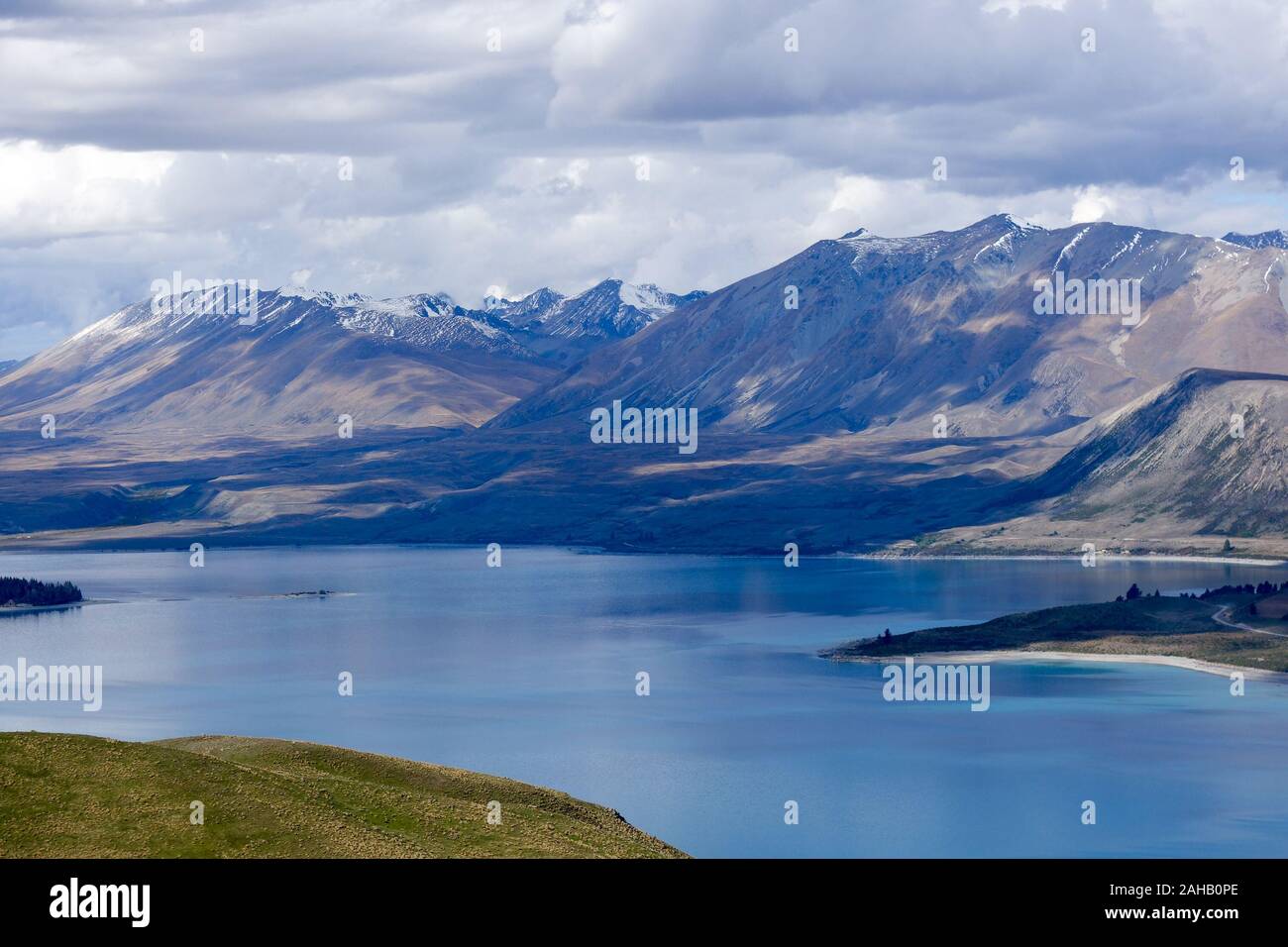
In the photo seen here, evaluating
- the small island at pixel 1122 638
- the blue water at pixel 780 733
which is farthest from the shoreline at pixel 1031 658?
the blue water at pixel 780 733

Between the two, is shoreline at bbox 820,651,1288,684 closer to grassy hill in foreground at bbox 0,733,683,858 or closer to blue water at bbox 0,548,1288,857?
blue water at bbox 0,548,1288,857

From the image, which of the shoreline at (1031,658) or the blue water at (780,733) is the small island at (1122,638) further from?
the blue water at (780,733)

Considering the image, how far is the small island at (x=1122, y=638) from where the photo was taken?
179 meters

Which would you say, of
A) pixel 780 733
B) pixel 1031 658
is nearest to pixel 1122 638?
pixel 1031 658

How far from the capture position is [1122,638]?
620 feet

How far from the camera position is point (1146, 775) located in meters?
121

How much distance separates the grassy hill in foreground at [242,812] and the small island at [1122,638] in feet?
390

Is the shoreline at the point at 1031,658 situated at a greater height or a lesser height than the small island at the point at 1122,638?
lesser

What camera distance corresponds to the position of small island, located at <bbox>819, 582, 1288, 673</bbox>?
178875 millimetres

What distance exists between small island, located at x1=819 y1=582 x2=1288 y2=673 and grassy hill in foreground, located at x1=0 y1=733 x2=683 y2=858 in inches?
4685

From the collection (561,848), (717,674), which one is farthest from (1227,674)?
(561,848)

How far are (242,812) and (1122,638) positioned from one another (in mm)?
145610
